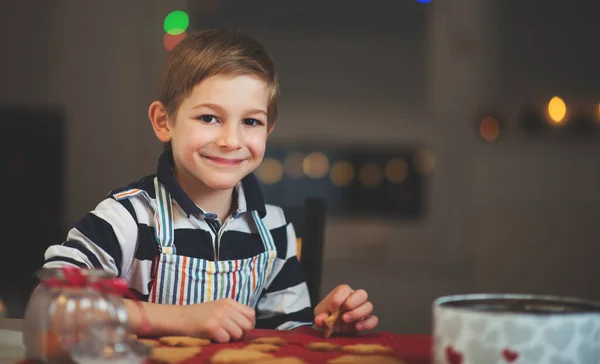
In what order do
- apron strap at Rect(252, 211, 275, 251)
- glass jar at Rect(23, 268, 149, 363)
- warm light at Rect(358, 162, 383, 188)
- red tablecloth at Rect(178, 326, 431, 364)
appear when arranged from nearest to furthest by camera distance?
glass jar at Rect(23, 268, 149, 363) → red tablecloth at Rect(178, 326, 431, 364) → apron strap at Rect(252, 211, 275, 251) → warm light at Rect(358, 162, 383, 188)

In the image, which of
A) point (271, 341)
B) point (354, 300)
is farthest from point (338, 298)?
point (271, 341)

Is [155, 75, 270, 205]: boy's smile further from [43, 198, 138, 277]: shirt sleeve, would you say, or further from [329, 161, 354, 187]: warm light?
[329, 161, 354, 187]: warm light

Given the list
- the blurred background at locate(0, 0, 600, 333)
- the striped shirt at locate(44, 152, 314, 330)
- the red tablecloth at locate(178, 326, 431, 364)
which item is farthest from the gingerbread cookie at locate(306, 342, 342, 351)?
the blurred background at locate(0, 0, 600, 333)

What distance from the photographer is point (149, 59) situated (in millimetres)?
3027

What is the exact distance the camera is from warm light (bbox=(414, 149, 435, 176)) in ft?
10.2

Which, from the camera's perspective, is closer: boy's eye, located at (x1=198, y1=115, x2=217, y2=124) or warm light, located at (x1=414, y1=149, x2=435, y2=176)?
boy's eye, located at (x1=198, y1=115, x2=217, y2=124)

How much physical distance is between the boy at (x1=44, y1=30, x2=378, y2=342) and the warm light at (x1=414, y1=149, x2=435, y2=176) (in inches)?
76.6

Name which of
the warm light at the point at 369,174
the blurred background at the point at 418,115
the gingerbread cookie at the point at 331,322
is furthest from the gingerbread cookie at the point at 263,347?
the warm light at the point at 369,174

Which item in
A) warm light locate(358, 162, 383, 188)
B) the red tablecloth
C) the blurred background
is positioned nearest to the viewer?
the red tablecloth

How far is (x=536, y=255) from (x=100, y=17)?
2066 millimetres

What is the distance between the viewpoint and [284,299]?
1.22 m

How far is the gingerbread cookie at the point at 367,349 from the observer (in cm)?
74

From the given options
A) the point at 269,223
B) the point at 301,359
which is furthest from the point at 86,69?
the point at 301,359

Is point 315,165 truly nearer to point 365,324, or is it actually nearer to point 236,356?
point 365,324
